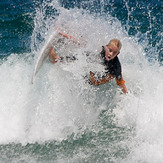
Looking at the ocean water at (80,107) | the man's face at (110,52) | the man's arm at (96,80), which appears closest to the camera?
the man's face at (110,52)

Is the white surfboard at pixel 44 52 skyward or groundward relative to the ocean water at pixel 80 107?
skyward

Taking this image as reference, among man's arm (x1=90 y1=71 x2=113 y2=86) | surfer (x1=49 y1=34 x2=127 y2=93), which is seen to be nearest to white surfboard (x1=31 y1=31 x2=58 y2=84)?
surfer (x1=49 y1=34 x2=127 y2=93)

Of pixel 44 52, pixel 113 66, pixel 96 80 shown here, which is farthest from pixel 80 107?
pixel 44 52

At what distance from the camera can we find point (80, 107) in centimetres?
508

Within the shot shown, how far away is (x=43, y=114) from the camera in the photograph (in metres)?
4.75

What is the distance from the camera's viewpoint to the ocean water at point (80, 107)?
4246 millimetres

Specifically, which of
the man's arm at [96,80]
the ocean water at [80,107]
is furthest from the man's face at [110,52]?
the man's arm at [96,80]

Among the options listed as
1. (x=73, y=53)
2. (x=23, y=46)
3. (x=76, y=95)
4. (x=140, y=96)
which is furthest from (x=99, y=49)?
(x=23, y=46)

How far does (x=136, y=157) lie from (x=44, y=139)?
6.22 ft

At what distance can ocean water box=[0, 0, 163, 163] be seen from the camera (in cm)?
425

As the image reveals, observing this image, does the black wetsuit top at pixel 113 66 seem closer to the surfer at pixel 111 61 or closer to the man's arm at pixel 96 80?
the surfer at pixel 111 61

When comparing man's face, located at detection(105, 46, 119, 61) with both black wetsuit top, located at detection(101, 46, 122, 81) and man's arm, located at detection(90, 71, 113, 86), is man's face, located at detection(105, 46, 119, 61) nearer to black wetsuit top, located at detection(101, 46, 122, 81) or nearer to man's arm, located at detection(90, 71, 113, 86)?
black wetsuit top, located at detection(101, 46, 122, 81)

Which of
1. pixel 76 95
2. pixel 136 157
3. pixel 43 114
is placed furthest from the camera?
pixel 76 95

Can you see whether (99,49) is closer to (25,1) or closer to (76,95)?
(76,95)
